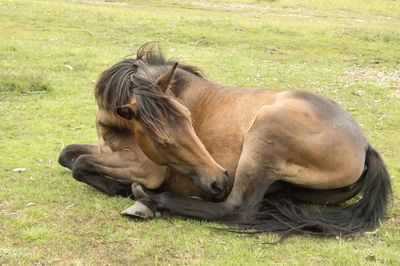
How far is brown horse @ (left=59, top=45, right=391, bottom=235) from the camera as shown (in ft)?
16.0

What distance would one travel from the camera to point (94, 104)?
31.0ft

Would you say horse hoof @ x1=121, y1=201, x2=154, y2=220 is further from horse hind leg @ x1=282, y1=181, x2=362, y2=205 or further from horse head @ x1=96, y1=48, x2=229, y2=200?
horse hind leg @ x1=282, y1=181, x2=362, y2=205

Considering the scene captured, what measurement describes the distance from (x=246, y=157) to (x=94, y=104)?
4969 millimetres

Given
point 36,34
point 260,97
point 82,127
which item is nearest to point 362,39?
point 36,34

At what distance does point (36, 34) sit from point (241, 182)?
40.3 ft

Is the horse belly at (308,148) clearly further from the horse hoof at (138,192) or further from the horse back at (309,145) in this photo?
the horse hoof at (138,192)

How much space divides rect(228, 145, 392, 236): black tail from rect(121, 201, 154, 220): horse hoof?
2.47 ft

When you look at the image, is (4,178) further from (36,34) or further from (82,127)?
(36,34)

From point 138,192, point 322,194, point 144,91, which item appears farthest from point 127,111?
point 322,194

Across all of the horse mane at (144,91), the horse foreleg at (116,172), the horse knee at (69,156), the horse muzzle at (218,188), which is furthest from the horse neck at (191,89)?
the horse knee at (69,156)

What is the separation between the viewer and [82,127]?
824 cm

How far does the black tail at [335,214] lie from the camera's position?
4.80 meters

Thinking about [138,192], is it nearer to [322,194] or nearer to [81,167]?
[81,167]

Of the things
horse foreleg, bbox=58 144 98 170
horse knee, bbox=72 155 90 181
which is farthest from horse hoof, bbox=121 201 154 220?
horse foreleg, bbox=58 144 98 170
